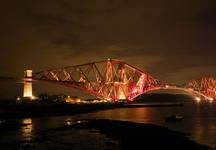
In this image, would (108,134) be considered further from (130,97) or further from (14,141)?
(130,97)

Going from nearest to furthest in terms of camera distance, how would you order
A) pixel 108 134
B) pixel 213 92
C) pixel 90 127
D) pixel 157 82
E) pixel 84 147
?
1. pixel 84 147
2. pixel 108 134
3. pixel 90 127
4. pixel 157 82
5. pixel 213 92

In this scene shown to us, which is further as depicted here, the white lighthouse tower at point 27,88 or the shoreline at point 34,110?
the white lighthouse tower at point 27,88

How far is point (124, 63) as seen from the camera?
122312mm

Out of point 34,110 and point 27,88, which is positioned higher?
point 27,88

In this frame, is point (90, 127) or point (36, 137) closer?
point (36, 137)

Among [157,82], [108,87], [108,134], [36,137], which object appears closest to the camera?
[36,137]

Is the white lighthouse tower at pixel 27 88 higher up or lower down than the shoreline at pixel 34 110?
higher up

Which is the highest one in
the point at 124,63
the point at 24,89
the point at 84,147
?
the point at 124,63

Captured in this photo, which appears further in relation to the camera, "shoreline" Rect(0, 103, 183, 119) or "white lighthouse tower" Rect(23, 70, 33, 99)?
"white lighthouse tower" Rect(23, 70, 33, 99)

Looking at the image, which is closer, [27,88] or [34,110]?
[34,110]

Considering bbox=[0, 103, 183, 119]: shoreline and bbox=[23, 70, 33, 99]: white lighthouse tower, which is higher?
bbox=[23, 70, 33, 99]: white lighthouse tower

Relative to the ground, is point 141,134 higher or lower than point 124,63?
lower

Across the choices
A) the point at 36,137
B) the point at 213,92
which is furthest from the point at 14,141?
the point at 213,92

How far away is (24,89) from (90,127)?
69016mm
